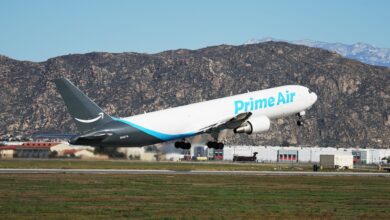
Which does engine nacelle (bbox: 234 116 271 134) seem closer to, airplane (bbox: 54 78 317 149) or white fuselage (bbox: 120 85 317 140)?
airplane (bbox: 54 78 317 149)

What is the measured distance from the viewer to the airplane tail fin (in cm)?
7156

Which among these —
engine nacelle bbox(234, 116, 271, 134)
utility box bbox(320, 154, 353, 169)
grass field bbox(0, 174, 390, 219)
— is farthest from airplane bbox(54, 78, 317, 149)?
utility box bbox(320, 154, 353, 169)

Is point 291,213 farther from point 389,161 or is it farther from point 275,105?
point 389,161

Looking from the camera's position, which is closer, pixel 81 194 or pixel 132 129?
pixel 81 194

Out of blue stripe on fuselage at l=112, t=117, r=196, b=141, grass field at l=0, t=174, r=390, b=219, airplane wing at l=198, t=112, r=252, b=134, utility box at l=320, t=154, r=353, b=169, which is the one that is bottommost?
grass field at l=0, t=174, r=390, b=219

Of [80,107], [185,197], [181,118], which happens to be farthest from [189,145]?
[185,197]

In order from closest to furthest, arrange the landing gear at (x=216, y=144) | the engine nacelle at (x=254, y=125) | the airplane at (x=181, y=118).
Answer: the airplane at (x=181, y=118) → the landing gear at (x=216, y=144) → the engine nacelle at (x=254, y=125)

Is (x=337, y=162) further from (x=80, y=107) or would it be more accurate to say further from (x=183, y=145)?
(x=80, y=107)

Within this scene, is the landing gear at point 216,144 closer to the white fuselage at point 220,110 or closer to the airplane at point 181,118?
the airplane at point 181,118

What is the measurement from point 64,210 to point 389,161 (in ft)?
495

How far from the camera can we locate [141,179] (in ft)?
225

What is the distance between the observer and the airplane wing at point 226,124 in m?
82.7

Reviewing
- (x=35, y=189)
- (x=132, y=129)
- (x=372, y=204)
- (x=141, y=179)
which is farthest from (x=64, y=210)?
(x=132, y=129)

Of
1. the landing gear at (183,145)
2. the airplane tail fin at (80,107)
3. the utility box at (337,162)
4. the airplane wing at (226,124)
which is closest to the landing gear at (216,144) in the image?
the airplane wing at (226,124)
